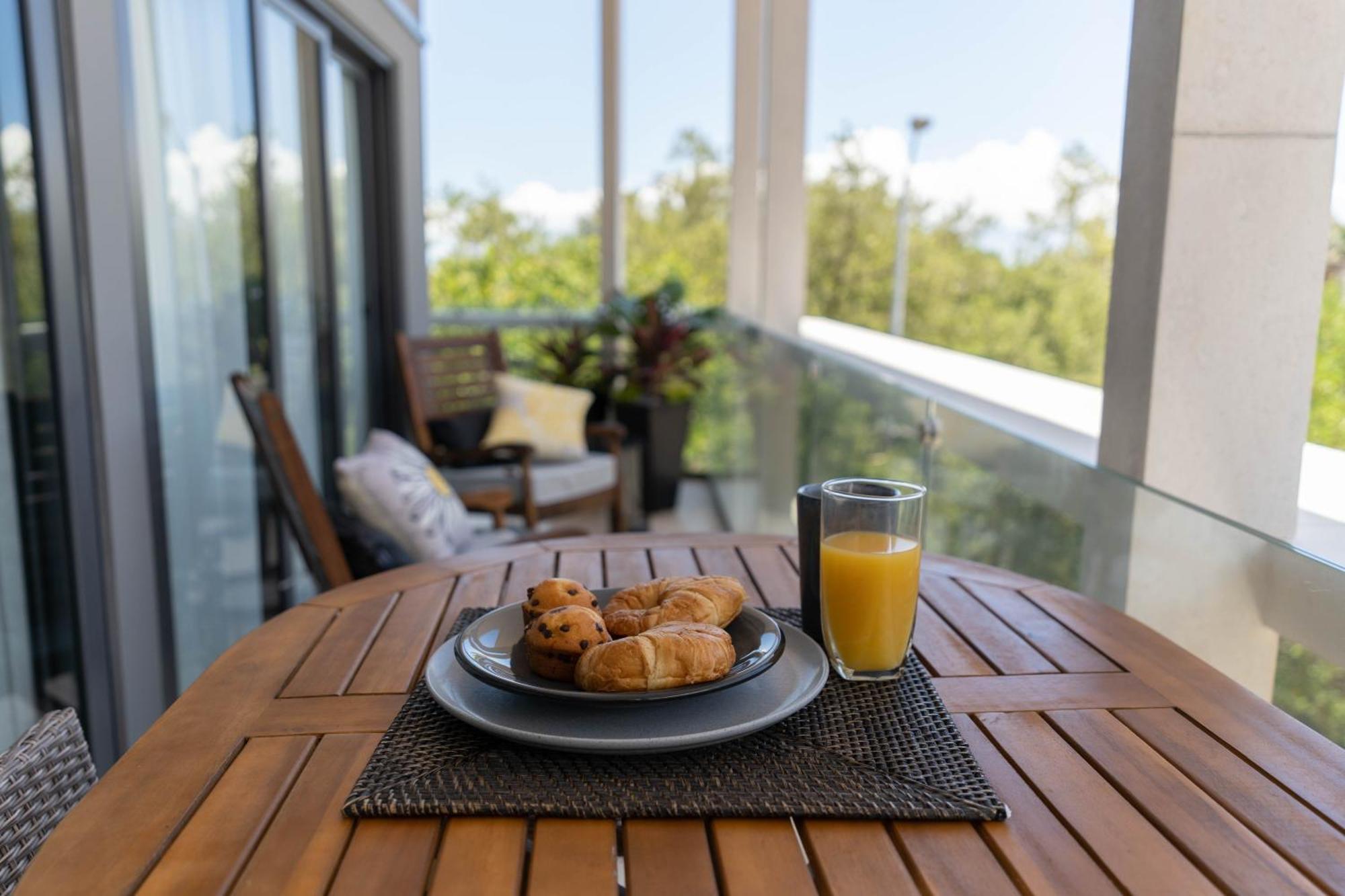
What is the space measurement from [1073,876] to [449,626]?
776mm

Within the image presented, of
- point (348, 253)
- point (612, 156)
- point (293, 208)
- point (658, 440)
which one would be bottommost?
point (658, 440)

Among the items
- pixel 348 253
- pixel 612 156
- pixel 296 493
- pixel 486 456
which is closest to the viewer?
pixel 296 493

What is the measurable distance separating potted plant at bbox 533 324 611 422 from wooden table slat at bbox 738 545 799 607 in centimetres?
381

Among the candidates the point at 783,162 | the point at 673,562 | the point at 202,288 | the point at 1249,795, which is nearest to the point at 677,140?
the point at 783,162

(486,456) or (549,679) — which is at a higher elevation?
(549,679)

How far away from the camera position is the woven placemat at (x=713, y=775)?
791mm

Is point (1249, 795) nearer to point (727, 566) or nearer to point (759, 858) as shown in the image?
point (759, 858)

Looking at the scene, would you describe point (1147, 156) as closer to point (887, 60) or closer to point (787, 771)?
point (787, 771)

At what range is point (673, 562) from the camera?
1557 mm

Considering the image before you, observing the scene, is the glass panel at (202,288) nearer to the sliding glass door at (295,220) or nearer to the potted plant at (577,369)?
the sliding glass door at (295,220)

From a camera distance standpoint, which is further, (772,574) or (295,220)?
(295,220)

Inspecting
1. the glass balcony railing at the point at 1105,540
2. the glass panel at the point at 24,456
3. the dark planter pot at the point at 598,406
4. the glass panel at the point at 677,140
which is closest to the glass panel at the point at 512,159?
the glass panel at the point at 677,140

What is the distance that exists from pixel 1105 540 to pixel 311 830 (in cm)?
121

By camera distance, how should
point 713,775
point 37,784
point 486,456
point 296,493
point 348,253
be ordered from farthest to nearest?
point 348,253
point 486,456
point 296,493
point 37,784
point 713,775
